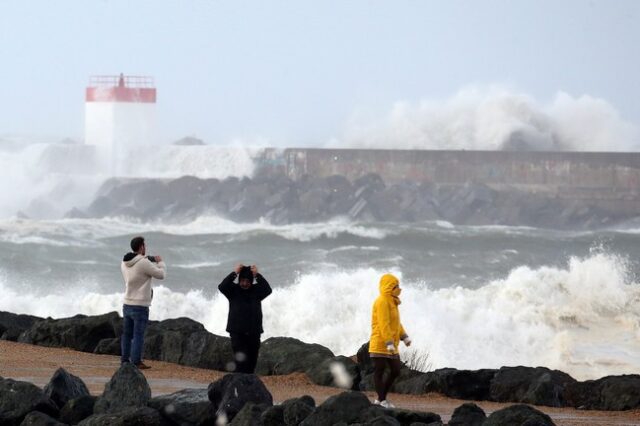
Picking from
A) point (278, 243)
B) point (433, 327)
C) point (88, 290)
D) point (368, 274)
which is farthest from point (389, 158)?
point (433, 327)

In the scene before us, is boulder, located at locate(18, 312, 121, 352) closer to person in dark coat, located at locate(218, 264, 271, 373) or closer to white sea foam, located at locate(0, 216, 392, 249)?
person in dark coat, located at locate(218, 264, 271, 373)

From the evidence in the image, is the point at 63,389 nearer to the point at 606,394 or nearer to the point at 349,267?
the point at 606,394

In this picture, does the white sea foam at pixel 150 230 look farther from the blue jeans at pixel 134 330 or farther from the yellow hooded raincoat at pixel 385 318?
the yellow hooded raincoat at pixel 385 318

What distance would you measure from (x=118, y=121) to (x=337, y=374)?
4075cm

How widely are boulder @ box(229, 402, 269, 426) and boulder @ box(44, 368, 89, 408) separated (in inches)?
40.1

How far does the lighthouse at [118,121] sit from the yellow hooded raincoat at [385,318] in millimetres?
41280

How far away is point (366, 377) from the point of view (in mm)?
9273

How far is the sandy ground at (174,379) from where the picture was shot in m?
8.05

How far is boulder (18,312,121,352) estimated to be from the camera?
10.7 metres

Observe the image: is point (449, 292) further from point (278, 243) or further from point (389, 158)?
point (389, 158)

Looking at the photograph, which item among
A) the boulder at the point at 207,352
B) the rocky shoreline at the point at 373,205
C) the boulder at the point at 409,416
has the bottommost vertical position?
the boulder at the point at 409,416

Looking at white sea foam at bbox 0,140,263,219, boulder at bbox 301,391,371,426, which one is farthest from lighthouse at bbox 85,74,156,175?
boulder at bbox 301,391,371,426

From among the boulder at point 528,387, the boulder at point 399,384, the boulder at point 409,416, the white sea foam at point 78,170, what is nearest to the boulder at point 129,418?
the boulder at point 409,416

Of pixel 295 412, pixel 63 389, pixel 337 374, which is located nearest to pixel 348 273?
pixel 337 374
